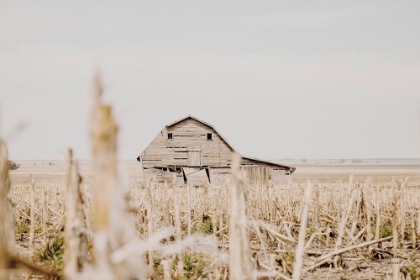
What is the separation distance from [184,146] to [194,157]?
0.96 meters

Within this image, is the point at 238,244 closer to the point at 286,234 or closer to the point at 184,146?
the point at 286,234

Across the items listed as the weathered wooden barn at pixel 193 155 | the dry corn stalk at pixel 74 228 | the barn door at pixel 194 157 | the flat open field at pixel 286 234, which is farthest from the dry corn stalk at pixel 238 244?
the barn door at pixel 194 157

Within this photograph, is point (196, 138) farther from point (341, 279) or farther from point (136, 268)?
point (136, 268)

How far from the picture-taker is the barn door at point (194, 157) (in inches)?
1345

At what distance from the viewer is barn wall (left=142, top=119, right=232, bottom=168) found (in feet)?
112

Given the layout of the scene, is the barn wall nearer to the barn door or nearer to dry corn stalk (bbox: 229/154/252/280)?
the barn door

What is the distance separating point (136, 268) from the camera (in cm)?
197

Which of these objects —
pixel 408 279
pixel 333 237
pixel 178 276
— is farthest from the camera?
pixel 333 237

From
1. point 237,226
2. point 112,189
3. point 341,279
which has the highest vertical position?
point 112,189

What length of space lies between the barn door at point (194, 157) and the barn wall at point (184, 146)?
257 mm

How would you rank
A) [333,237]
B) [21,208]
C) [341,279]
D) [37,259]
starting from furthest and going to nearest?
[21,208] → [333,237] → [37,259] → [341,279]

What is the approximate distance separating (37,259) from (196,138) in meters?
23.9

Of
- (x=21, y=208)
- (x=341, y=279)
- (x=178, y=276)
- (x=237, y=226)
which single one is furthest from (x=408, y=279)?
(x=21, y=208)

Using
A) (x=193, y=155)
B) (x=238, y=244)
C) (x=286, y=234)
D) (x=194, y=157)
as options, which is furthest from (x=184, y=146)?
(x=238, y=244)
